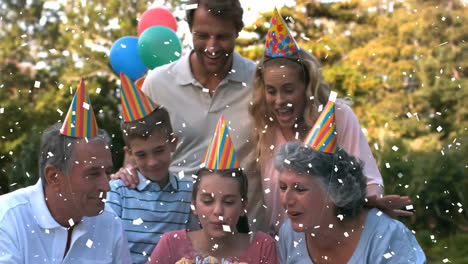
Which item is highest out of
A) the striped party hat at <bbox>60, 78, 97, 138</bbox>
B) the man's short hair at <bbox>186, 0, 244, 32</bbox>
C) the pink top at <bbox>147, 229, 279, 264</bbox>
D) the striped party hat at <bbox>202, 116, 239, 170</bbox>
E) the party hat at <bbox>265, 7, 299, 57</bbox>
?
the man's short hair at <bbox>186, 0, 244, 32</bbox>

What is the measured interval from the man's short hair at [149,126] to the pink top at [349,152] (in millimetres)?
404

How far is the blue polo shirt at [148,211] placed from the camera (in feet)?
10.5

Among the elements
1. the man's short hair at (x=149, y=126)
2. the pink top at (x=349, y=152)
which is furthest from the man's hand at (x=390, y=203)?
the man's short hair at (x=149, y=126)

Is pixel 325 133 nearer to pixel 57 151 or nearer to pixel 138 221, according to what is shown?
pixel 138 221

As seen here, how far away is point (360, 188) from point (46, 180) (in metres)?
1.08

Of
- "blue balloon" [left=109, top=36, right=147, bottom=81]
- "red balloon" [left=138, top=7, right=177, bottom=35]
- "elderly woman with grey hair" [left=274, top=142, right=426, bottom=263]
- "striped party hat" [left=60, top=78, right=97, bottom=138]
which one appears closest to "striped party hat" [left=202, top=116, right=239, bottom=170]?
"elderly woman with grey hair" [left=274, top=142, right=426, bottom=263]

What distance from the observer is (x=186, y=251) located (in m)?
2.98

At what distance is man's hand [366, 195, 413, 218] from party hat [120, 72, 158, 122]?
2.96 feet

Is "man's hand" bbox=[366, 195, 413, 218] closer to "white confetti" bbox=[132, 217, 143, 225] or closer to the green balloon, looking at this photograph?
"white confetti" bbox=[132, 217, 143, 225]

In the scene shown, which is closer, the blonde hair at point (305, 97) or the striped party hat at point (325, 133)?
the striped party hat at point (325, 133)

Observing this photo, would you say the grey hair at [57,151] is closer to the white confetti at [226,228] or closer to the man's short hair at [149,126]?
the man's short hair at [149,126]

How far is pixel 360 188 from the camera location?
299 centimetres

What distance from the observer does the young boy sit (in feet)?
10.5

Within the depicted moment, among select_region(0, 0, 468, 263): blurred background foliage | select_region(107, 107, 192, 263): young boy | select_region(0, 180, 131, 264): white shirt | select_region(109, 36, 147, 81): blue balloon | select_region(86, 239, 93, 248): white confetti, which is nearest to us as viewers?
select_region(0, 180, 131, 264): white shirt
